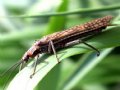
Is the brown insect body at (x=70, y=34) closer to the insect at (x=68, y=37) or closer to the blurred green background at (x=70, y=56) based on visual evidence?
the insect at (x=68, y=37)

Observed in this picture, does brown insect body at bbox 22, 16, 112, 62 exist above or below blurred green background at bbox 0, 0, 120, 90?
above

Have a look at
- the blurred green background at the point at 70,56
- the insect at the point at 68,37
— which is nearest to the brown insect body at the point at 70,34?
the insect at the point at 68,37

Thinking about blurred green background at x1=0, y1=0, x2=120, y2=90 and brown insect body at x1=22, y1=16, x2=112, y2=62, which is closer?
brown insect body at x1=22, y1=16, x2=112, y2=62

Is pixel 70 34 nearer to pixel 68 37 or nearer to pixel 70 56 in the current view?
pixel 68 37

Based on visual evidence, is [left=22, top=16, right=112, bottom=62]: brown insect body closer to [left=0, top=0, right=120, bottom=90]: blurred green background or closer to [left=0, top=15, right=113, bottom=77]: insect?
[left=0, top=15, right=113, bottom=77]: insect

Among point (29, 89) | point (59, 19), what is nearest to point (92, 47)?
point (29, 89)

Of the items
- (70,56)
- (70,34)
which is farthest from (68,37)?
(70,56)

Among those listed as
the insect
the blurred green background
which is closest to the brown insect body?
the insect
